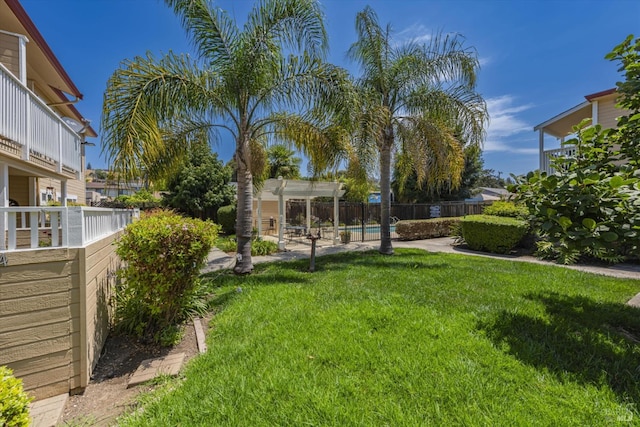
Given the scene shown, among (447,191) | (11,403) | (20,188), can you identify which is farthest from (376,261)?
(447,191)

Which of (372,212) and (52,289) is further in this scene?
(372,212)

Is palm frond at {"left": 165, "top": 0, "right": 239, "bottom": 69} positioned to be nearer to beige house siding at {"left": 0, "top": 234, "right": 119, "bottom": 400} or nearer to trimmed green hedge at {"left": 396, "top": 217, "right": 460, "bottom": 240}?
beige house siding at {"left": 0, "top": 234, "right": 119, "bottom": 400}

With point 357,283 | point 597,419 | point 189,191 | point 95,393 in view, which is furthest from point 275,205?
point 597,419

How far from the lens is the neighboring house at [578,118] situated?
10.8 meters

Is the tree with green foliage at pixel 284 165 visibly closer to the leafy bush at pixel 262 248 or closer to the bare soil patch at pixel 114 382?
the leafy bush at pixel 262 248

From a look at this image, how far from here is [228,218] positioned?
16.2 metres

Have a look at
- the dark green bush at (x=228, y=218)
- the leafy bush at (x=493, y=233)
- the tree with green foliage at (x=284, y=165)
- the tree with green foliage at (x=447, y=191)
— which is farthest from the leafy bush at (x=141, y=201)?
the tree with green foliage at (x=447, y=191)

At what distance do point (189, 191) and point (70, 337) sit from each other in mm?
15487

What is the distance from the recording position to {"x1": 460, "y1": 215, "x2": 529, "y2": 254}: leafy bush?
10.6 meters

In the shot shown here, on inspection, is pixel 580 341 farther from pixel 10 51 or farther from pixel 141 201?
pixel 141 201

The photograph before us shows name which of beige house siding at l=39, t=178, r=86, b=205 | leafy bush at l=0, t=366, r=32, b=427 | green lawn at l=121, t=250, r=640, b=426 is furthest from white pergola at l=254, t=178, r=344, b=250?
leafy bush at l=0, t=366, r=32, b=427

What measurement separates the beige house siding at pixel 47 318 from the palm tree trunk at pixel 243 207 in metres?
4.00

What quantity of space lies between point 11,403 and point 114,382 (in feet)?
4.82

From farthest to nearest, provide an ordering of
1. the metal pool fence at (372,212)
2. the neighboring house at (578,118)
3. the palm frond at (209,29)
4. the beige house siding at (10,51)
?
the metal pool fence at (372,212), the neighboring house at (578,118), the palm frond at (209,29), the beige house siding at (10,51)
